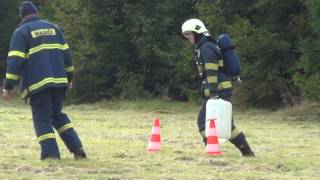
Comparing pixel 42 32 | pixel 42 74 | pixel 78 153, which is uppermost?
pixel 42 32

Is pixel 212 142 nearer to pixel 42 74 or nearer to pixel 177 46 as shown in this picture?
pixel 42 74

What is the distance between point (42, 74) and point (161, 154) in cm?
217

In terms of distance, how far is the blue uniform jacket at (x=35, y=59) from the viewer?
812 cm

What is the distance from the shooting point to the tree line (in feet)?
66.3

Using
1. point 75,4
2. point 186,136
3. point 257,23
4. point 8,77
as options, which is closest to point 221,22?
point 257,23

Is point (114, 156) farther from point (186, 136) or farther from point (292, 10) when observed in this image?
point (292, 10)

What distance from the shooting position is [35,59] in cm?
827

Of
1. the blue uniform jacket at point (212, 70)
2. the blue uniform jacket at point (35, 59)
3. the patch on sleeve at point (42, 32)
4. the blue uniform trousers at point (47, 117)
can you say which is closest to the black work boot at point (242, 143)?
the blue uniform jacket at point (212, 70)

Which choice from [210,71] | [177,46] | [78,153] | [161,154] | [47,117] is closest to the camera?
[47,117]

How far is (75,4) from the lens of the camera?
1017 inches

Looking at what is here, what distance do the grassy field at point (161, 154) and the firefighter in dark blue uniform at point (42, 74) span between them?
1.00ft

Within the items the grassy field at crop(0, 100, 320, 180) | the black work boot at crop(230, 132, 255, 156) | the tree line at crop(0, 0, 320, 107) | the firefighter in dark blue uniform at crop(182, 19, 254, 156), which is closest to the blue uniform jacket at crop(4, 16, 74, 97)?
the grassy field at crop(0, 100, 320, 180)

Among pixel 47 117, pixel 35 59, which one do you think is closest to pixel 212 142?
pixel 47 117

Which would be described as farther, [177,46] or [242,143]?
[177,46]
